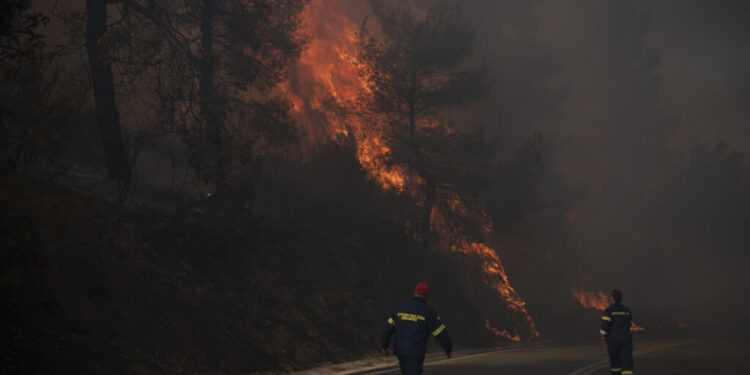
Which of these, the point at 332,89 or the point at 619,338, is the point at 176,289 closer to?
the point at 619,338

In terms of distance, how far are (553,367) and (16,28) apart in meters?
12.5

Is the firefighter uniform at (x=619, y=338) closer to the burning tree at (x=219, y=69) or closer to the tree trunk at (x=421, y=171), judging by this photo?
the burning tree at (x=219, y=69)

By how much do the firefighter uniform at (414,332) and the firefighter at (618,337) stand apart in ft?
16.0

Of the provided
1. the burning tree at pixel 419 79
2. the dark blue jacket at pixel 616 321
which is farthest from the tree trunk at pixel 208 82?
the dark blue jacket at pixel 616 321

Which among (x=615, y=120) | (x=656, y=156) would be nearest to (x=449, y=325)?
(x=615, y=120)

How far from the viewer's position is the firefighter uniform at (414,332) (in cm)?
719

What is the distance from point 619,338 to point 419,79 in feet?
54.3

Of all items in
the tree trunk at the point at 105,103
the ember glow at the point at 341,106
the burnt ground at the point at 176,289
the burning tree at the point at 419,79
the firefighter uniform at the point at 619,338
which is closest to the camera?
the burnt ground at the point at 176,289

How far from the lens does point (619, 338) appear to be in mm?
10836

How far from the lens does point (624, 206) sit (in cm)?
5803

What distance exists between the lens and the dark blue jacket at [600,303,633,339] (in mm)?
10898

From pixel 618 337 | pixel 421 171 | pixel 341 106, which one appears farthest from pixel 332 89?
pixel 618 337

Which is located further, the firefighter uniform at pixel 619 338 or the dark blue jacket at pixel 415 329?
the firefighter uniform at pixel 619 338

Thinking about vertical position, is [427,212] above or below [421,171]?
below
